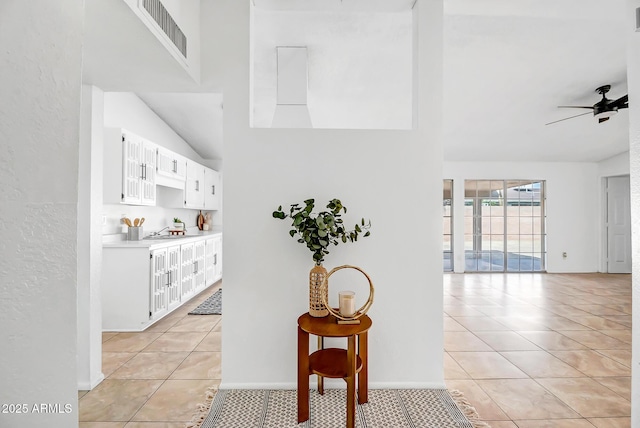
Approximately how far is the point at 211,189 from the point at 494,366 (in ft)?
17.7

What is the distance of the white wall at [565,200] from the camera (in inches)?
267

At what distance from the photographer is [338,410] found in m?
1.96

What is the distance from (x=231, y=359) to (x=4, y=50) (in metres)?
2.06

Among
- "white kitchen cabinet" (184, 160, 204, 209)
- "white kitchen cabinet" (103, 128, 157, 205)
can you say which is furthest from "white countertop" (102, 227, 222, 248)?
"white kitchen cabinet" (184, 160, 204, 209)

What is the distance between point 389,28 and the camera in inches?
124

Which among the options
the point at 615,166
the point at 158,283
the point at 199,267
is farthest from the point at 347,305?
the point at 615,166

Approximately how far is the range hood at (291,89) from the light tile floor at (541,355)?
2.56 metres

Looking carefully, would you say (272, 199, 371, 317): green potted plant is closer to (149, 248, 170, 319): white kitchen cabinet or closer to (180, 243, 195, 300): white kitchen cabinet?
(149, 248, 170, 319): white kitchen cabinet

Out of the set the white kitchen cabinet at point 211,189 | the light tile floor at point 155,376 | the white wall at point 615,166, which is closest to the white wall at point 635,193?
the light tile floor at point 155,376

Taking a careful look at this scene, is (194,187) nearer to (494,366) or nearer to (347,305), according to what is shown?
(347,305)

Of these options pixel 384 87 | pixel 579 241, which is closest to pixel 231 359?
pixel 384 87

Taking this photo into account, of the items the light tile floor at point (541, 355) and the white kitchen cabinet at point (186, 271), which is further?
the white kitchen cabinet at point (186, 271)

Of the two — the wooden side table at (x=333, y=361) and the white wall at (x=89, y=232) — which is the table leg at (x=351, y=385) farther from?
the white wall at (x=89, y=232)

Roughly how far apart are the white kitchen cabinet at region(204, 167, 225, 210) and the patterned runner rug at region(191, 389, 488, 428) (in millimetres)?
4480
